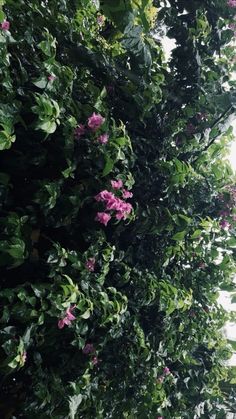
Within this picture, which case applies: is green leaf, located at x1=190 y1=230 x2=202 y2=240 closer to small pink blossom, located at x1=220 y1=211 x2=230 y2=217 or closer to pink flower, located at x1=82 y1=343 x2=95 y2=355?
small pink blossom, located at x1=220 y1=211 x2=230 y2=217

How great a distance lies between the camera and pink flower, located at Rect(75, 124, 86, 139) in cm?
163

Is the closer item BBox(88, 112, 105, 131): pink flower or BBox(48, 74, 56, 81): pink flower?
BBox(48, 74, 56, 81): pink flower

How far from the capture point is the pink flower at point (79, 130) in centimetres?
Result: 163

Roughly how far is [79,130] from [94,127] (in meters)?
0.06

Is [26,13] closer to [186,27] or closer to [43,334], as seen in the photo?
[186,27]

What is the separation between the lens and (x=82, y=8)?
1909 mm

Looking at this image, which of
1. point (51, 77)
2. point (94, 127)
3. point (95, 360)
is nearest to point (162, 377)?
point (95, 360)

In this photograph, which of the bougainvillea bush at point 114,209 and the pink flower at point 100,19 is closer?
the bougainvillea bush at point 114,209

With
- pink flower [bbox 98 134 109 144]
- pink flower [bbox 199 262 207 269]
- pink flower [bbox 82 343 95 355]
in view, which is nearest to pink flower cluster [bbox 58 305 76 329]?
pink flower [bbox 82 343 95 355]

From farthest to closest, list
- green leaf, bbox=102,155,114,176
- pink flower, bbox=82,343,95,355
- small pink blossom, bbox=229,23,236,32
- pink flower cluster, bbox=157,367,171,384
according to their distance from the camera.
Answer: small pink blossom, bbox=229,23,236,32 < pink flower cluster, bbox=157,367,171,384 < pink flower, bbox=82,343,95,355 < green leaf, bbox=102,155,114,176

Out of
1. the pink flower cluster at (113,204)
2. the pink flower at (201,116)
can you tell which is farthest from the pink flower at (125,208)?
the pink flower at (201,116)

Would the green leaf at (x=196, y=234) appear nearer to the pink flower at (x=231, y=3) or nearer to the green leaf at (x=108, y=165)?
the green leaf at (x=108, y=165)

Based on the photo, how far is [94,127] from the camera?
5.36 ft

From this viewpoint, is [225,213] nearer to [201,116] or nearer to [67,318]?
[201,116]
